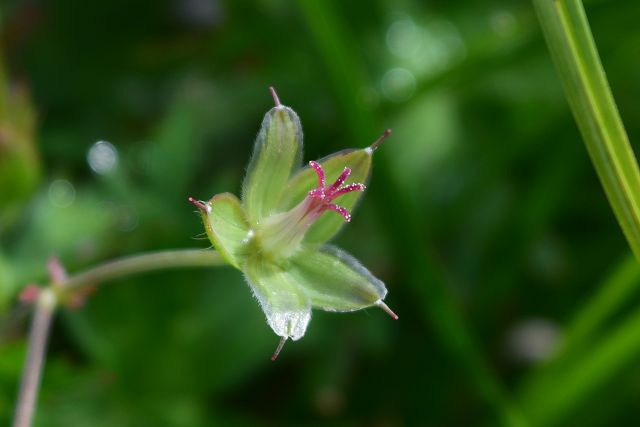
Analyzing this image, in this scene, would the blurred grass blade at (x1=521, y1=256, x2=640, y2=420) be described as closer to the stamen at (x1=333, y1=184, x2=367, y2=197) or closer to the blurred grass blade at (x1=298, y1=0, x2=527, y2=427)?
the blurred grass blade at (x1=298, y1=0, x2=527, y2=427)

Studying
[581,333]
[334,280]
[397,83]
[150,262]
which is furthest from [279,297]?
[397,83]

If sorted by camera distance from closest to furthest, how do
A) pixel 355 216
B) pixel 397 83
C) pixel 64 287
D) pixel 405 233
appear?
pixel 64 287
pixel 405 233
pixel 355 216
pixel 397 83

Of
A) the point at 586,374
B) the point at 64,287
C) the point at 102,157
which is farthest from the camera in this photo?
the point at 102,157

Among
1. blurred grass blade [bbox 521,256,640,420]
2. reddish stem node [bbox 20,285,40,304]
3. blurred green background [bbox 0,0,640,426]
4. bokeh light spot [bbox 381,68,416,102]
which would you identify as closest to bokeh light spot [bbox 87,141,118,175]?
blurred green background [bbox 0,0,640,426]

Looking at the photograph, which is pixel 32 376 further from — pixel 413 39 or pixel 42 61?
pixel 413 39

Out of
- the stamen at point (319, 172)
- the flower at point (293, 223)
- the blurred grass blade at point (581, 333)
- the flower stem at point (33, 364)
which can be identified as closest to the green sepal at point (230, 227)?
the flower at point (293, 223)

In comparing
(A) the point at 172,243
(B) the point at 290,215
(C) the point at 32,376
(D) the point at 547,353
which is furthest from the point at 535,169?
(C) the point at 32,376

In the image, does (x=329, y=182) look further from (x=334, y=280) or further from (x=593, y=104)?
(x=593, y=104)

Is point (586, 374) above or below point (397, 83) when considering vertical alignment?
below
